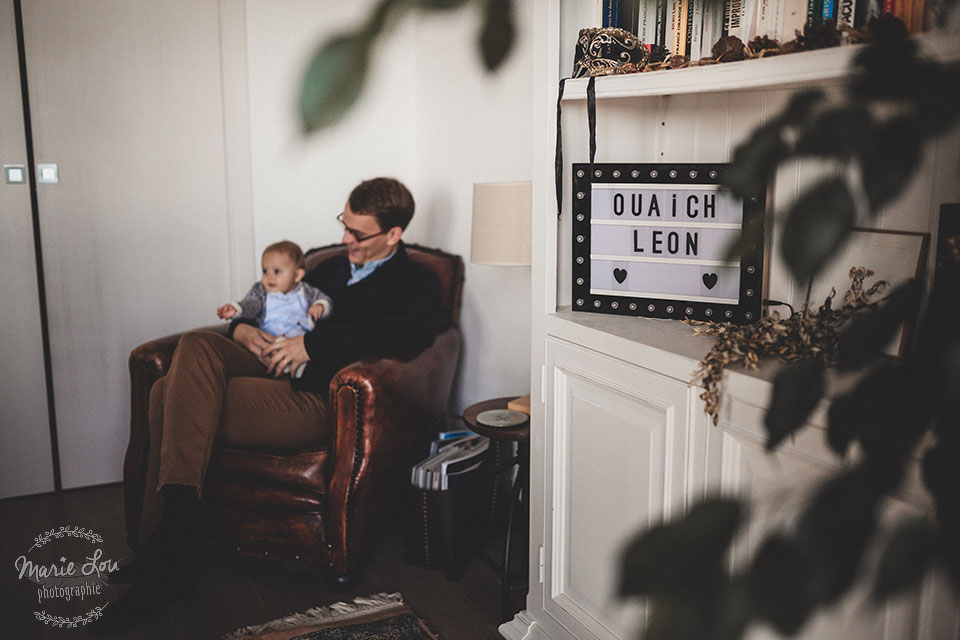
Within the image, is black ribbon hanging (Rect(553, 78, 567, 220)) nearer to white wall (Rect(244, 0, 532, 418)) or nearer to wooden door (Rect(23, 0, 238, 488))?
white wall (Rect(244, 0, 532, 418))

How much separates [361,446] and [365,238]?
0.77 metres

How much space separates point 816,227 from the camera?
0.84 feet

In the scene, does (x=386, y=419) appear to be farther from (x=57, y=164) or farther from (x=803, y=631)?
(x=803, y=631)

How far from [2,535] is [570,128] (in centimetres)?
227

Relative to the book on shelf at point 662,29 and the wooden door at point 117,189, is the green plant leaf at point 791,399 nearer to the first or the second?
the book on shelf at point 662,29

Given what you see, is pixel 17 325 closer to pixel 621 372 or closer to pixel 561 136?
pixel 561 136

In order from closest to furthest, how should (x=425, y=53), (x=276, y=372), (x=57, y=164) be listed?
(x=276, y=372) < (x=57, y=164) < (x=425, y=53)

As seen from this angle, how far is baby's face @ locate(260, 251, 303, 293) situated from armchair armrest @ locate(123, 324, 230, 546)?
43cm

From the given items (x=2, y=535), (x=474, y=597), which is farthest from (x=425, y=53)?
(x=2, y=535)

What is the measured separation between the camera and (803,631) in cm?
24

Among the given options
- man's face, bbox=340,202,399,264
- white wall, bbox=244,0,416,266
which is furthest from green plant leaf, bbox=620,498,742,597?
white wall, bbox=244,0,416,266

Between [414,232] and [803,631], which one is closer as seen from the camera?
[803,631]

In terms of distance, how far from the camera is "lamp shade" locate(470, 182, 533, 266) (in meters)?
2.27

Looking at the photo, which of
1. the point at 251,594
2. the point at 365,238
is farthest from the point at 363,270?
the point at 251,594
